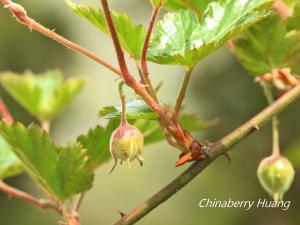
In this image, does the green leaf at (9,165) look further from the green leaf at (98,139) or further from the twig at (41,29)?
the twig at (41,29)

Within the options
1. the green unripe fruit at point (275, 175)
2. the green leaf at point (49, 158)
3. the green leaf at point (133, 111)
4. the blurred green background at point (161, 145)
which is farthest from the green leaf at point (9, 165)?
the blurred green background at point (161, 145)

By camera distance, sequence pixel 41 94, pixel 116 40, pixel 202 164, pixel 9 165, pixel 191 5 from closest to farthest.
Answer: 1. pixel 116 40
2. pixel 202 164
3. pixel 191 5
4. pixel 9 165
5. pixel 41 94

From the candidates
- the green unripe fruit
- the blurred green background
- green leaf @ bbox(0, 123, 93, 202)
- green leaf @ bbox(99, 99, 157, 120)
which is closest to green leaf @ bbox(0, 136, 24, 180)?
green leaf @ bbox(0, 123, 93, 202)

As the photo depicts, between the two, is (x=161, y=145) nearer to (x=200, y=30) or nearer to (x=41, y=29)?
(x=200, y=30)

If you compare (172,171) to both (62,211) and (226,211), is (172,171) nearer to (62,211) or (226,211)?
(226,211)

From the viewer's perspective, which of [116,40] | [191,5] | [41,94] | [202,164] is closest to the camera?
[116,40]

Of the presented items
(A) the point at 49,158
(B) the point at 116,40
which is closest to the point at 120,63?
(B) the point at 116,40
